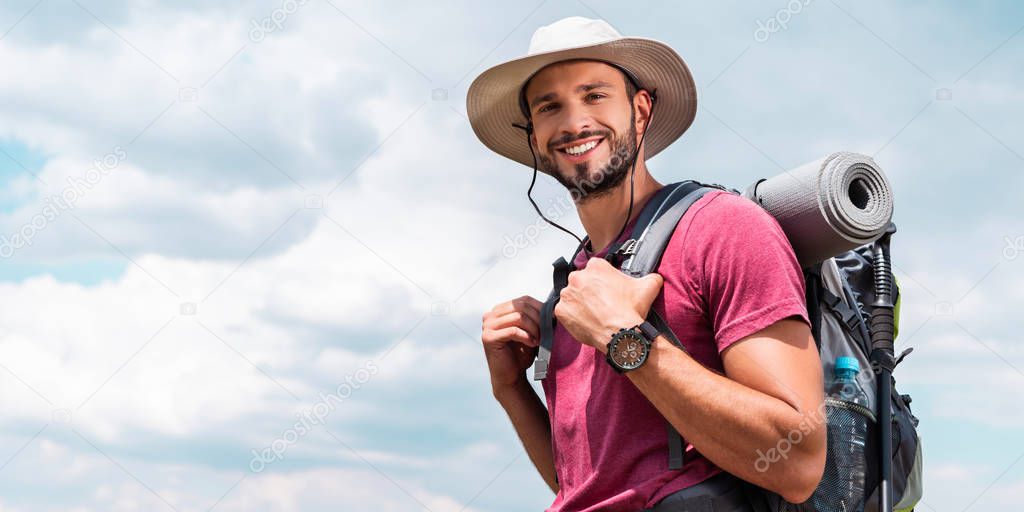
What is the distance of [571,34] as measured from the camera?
3996 mm

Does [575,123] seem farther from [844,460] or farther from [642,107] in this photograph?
[844,460]

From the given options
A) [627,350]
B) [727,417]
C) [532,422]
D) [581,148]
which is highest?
[581,148]

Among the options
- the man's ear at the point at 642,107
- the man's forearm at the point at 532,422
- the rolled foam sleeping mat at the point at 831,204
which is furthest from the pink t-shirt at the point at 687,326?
the man's ear at the point at 642,107

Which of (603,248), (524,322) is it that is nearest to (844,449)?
(603,248)

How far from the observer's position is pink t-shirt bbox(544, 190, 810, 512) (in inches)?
120

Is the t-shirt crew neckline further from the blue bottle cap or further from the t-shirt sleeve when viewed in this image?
the blue bottle cap

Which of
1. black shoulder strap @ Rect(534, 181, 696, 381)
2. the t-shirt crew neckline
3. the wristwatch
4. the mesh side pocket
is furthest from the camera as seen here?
the t-shirt crew neckline

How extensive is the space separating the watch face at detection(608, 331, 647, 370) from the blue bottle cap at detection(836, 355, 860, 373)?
0.83 meters

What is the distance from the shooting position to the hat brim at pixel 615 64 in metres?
3.98

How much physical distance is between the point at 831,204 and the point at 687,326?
660mm

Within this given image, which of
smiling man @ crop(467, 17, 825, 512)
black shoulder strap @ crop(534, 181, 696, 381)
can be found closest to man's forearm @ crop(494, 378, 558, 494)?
smiling man @ crop(467, 17, 825, 512)

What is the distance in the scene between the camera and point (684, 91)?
14.1 ft

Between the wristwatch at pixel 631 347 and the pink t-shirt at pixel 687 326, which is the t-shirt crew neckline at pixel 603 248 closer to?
the pink t-shirt at pixel 687 326

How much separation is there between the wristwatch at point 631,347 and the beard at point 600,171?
928mm
